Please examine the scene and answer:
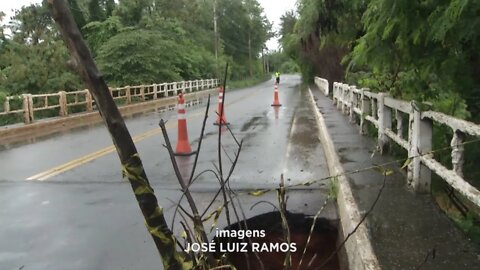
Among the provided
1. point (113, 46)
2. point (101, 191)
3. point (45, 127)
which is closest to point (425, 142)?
point (101, 191)

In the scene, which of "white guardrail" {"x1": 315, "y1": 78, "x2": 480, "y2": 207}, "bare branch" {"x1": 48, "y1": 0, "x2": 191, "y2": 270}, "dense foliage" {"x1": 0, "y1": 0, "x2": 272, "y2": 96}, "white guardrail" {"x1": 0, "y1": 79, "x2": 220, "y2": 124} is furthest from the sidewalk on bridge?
"dense foliage" {"x1": 0, "y1": 0, "x2": 272, "y2": 96}

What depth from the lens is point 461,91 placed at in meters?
5.70

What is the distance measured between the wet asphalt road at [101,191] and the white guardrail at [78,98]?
→ 1.54 metres

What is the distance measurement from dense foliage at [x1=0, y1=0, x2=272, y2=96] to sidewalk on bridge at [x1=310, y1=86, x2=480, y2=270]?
5.02m

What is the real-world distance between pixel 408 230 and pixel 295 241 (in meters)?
1.39

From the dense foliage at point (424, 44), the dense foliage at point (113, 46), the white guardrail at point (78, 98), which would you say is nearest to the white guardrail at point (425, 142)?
the dense foliage at point (424, 44)

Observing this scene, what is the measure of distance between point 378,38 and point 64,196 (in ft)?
15.3

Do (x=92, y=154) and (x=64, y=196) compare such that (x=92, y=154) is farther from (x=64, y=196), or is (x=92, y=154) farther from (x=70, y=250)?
(x=70, y=250)

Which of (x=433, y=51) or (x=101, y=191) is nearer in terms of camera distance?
(x=433, y=51)

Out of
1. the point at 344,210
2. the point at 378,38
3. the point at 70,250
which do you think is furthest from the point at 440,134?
the point at 70,250

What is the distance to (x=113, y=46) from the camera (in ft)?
105

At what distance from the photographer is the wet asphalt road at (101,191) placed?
4.78 m

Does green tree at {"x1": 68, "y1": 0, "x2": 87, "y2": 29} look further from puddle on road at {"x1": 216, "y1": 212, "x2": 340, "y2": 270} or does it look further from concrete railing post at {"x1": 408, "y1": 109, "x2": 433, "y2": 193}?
concrete railing post at {"x1": 408, "y1": 109, "x2": 433, "y2": 193}

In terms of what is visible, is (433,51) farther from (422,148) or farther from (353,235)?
(353,235)
